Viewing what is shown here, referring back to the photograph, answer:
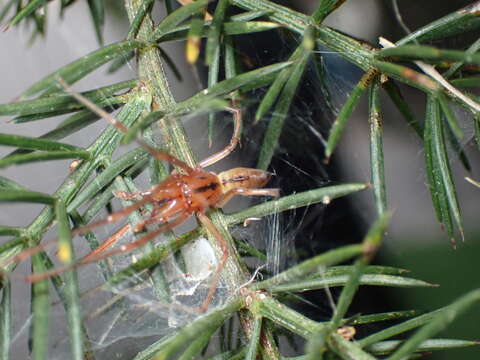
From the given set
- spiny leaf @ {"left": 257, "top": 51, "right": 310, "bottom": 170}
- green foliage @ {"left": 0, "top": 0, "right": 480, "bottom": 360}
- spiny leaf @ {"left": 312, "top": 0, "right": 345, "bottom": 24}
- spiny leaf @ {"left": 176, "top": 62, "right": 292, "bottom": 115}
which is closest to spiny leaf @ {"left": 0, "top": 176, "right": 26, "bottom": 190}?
green foliage @ {"left": 0, "top": 0, "right": 480, "bottom": 360}

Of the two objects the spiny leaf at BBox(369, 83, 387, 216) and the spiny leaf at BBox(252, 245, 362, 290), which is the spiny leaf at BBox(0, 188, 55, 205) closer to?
the spiny leaf at BBox(252, 245, 362, 290)

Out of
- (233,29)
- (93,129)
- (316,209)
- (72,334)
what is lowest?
(72,334)

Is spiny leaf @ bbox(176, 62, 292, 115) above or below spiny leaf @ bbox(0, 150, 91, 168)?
above

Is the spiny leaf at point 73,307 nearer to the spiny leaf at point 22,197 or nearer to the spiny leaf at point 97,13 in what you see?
the spiny leaf at point 22,197

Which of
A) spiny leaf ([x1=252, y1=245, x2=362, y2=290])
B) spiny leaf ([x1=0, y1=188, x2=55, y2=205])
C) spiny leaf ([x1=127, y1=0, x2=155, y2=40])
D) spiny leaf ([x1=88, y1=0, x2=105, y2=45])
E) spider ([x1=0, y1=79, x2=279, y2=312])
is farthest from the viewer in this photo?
spiny leaf ([x1=88, y1=0, x2=105, y2=45])

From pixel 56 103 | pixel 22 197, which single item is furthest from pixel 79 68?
pixel 22 197

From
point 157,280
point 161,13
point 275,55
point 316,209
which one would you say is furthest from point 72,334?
point 161,13

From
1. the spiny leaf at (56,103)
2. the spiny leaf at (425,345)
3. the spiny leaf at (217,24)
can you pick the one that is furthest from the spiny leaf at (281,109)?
the spiny leaf at (425,345)

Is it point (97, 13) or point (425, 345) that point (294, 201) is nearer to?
point (425, 345)

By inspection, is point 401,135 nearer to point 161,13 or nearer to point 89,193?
point 161,13
